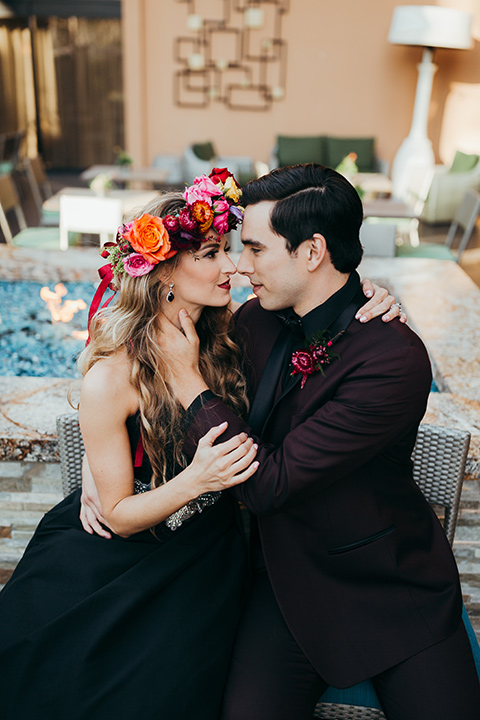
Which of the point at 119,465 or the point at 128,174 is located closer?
the point at 119,465

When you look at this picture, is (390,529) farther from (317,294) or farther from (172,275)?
(172,275)

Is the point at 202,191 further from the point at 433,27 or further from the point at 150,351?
the point at 433,27

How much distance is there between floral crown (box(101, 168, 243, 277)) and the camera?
1464mm

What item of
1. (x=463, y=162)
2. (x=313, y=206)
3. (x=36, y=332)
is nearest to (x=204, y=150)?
(x=463, y=162)

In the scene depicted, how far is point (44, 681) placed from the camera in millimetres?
1365

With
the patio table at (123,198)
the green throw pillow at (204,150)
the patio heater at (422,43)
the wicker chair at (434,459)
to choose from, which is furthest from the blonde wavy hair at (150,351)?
the patio heater at (422,43)

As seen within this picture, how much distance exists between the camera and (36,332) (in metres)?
3.55

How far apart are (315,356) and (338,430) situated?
0.20 meters

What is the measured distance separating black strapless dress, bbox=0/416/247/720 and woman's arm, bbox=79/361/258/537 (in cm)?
7

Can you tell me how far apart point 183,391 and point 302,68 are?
9109 millimetres

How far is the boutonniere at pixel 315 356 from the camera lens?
1.51 m

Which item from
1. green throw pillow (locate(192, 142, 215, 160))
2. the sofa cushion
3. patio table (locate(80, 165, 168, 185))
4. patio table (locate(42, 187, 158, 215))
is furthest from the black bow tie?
the sofa cushion

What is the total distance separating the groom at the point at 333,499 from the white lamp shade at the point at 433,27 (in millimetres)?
7943

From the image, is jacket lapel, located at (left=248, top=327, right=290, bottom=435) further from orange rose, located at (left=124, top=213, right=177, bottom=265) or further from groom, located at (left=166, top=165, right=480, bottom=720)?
orange rose, located at (left=124, top=213, right=177, bottom=265)
